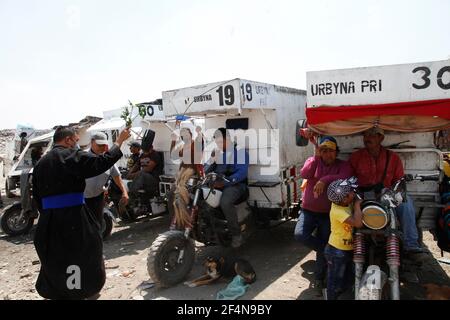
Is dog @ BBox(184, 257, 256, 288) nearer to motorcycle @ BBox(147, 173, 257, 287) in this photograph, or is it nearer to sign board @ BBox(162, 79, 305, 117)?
motorcycle @ BBox(147, 173, 257, 287)

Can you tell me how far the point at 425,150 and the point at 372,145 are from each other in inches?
35.0

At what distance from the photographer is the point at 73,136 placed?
3.51 m

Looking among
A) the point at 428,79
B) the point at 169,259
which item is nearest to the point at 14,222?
the point at 169,259

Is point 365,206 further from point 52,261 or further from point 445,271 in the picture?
point 52,261

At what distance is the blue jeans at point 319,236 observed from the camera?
4245 mm

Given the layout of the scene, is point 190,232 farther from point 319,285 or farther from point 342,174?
point 342,174

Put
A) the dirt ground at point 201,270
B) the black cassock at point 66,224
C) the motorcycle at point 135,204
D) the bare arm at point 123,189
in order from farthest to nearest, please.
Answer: the motorcycle at point 135,204, the bare arm at point 123,189, the dirt ground at point 201,270, the black cassock at point 66,224

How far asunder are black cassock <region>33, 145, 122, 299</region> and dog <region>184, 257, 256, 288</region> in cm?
156

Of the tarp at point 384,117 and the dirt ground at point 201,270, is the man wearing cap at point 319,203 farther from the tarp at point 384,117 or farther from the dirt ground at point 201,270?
the dirt ground at point 201,270

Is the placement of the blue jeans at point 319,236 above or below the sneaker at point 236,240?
above

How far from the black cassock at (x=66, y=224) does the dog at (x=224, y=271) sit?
1558 millimetres

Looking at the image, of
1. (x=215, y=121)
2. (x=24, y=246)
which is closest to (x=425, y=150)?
(x=215, y=121)

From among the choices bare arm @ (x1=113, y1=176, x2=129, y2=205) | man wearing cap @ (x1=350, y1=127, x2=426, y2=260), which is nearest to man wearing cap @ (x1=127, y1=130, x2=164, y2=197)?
bare arm @ (x1=113, y1=176, x2=129, y2=205)

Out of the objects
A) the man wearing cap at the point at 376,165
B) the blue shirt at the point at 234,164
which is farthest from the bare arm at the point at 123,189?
the man wearing cap at the point at 376,165
